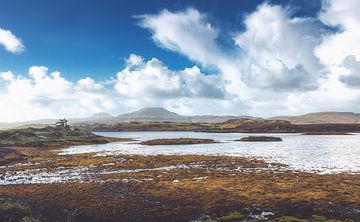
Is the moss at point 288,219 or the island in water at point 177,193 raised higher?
the island in water at point 177,193

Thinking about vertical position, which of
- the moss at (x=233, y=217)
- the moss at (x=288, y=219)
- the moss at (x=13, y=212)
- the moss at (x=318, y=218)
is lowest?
the moss at (x=233, y=217)

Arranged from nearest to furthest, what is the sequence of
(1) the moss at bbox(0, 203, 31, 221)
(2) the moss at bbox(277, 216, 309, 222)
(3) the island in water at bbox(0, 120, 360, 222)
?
(1) the moss at bbox(0, 203, 31, 221)
(2) the moss at bbox(277, 216, 309, 222)
(3) the island in water at bbox(0, 120, 360, 222)

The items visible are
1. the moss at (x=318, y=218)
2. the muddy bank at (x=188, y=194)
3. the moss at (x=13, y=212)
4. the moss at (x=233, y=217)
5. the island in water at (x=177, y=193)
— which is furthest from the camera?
the muddy bank at (x=188, y=194)

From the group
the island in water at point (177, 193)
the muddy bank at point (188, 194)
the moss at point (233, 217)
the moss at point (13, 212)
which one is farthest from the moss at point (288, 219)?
the moss at point (13, 212)

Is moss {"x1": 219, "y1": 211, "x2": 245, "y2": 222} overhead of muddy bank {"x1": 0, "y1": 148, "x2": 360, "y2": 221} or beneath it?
beneath

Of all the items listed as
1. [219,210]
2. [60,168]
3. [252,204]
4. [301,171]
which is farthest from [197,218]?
[60,168]

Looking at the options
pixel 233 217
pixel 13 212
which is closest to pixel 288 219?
pixel 233 217

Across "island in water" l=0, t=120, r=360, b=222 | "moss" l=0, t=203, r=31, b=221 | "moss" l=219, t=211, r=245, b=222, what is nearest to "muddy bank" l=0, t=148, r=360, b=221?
"island in water" l=0, t=120, r=360, b=222

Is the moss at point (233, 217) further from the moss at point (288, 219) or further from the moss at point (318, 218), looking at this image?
the moss at point (318, 218)

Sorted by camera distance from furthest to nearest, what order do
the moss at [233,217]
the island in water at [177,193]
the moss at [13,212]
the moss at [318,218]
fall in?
the island in water at [177,193] → the moss at [233,217] → the moss at [318,218] → the moss at [13,212]

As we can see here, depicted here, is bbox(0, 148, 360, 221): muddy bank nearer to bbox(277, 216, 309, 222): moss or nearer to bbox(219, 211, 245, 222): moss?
bbox(219, 211, 245, 222): moss

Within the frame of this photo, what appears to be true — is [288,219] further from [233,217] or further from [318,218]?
[233,217]

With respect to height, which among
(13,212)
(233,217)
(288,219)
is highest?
(13,212)

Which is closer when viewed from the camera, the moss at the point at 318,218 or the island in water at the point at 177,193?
the moss at the point at 318,218
